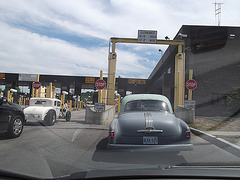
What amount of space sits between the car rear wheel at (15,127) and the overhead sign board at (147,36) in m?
10.2

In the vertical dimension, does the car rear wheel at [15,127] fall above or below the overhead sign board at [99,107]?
below

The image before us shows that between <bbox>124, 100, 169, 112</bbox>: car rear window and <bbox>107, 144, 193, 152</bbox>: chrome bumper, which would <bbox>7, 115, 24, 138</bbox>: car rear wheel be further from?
<bbox>107, 144, 193, 152</bbox>: chrome bumper

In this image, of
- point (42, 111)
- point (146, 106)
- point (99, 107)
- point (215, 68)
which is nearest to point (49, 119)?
point (42, 111)

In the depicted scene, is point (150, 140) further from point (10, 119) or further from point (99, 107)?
point (99, 107)

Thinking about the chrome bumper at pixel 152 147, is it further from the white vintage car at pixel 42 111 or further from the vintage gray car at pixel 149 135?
the white vintage car at pixel 42 111

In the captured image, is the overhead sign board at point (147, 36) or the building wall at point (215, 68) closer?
the overhead sign board at point (147, 36)

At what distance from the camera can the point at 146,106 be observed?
20.4 feet

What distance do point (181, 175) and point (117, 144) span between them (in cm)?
214

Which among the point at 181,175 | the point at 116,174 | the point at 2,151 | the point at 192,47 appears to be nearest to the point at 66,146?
the point at 2,151

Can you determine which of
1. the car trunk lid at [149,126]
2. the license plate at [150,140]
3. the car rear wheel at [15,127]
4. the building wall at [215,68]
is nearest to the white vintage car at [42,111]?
the car rear wheel at [15,127]

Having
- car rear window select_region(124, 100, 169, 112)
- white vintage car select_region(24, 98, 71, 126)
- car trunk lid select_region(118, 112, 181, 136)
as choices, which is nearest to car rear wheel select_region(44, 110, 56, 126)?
white vintage car select_region(24, 98, 71, 126)

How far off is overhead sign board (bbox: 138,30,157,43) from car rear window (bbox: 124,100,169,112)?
9437 mm

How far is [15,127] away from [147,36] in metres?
10.8

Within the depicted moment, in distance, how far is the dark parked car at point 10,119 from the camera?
6.23 m
